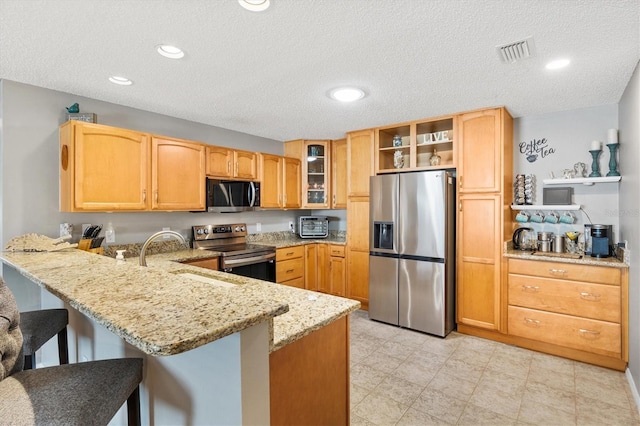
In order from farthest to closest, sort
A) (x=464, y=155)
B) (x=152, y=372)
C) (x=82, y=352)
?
(x=464, y=155) → (x=82, y=352) → (x=152, y=372)

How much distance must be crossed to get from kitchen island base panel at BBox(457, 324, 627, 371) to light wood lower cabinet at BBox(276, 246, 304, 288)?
202 cm

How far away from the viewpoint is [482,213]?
3.25 m

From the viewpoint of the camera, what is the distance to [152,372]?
4.03ft

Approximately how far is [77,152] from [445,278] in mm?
3486

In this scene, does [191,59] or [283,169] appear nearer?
[191,59]

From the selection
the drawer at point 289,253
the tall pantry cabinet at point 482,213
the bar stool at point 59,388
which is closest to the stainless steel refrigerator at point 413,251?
the tall pantry cabinet at point 482,213

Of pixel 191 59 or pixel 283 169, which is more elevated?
pixel 191 59

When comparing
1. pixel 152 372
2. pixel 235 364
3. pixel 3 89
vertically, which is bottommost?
pixel 152 372

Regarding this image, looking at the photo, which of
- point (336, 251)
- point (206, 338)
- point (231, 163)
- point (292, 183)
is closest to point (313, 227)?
point (336, 251)

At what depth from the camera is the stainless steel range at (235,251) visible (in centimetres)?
347

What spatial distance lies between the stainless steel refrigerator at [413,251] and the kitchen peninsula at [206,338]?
204 centimetres

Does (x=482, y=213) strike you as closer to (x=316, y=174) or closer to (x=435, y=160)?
(x=435, y=160)

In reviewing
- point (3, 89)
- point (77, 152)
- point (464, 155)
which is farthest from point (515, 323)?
point (3, 89)

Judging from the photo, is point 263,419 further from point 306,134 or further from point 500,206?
point 306,134
